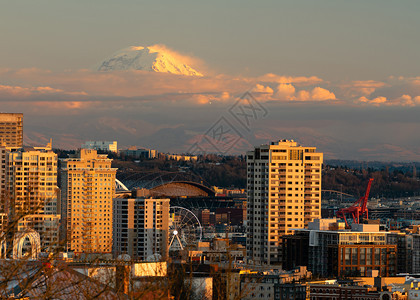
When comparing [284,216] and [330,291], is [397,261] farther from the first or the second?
[330,291]

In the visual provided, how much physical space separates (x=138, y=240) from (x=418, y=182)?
3686 inches

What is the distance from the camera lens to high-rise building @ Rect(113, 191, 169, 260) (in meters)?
79.8

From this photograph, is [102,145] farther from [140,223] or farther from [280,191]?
[280,191]

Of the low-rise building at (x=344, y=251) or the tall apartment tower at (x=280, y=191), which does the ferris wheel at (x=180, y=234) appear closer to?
the tall apartment tower at (x=280, y=191)

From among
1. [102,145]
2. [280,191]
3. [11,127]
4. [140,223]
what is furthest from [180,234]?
[102,145]

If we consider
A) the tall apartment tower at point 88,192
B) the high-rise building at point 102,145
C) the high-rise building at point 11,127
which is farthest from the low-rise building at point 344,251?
the high-rise building at point 102,145

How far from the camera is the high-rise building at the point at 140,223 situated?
79812mm

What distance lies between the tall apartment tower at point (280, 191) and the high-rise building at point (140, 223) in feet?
37.6

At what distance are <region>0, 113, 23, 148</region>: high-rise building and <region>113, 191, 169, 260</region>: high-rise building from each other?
4492 centimetres

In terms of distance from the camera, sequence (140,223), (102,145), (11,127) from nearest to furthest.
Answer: (140,223), (11,127), (102,145)

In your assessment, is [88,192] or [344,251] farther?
[88,192]

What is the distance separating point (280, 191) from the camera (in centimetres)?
6931

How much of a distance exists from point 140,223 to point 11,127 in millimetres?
53311

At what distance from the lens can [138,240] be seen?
3150 inches
